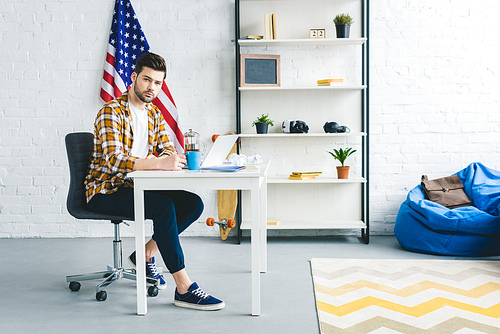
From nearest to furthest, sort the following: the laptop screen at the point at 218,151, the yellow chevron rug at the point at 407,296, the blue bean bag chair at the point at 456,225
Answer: the yellow chevron rug at the point at 407,296
the laptop screen at the point at 218,151
the blue bean bag chair at the point at 456,225

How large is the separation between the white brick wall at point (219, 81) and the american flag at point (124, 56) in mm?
86

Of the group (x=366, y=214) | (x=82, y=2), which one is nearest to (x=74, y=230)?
(x=82, y=2)

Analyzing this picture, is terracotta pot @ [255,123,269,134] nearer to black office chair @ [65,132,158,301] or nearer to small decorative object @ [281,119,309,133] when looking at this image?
small decorative object @ [281,119,309,133]

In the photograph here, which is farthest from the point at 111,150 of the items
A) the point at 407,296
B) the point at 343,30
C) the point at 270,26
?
the point at 343,30

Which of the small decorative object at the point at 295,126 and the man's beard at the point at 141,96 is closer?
the man's beard at the point at 141,96

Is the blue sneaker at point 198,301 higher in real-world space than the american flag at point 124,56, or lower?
lower

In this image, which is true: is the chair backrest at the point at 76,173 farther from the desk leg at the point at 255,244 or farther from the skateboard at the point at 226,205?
the skateboard at the point at 226,205

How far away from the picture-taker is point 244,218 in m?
4.30

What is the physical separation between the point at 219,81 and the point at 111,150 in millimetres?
1853

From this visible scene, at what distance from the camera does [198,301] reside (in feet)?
8.26

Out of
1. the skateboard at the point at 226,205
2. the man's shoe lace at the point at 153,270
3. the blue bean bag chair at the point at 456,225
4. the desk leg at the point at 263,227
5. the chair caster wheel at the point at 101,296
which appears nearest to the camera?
the chair caster wheel at the point at 101,296

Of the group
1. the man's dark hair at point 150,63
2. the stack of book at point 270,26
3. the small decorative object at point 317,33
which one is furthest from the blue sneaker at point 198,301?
the small decorative object at point 317,33

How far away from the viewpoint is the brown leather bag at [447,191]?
154 inches

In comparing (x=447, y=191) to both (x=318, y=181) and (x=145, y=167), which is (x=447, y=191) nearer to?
(x=318, y=181)
